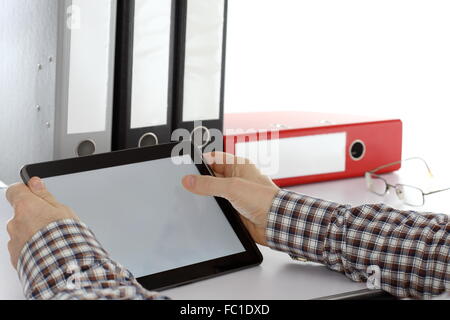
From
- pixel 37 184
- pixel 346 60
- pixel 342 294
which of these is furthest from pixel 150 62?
pixel 346 60

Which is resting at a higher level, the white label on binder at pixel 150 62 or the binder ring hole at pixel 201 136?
the white label on binder at pixel 150 62

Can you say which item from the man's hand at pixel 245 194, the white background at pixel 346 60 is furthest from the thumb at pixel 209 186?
the white background at pixel 346 60

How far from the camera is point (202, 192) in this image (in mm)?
732

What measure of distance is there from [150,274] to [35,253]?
0.39 feet

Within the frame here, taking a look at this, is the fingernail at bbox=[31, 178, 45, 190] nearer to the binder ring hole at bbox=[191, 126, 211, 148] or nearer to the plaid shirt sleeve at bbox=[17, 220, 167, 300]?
the plaid shirt sleeve at bbox=[17, 220, 167, 300]

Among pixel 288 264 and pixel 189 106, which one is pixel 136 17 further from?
pixel 288 264

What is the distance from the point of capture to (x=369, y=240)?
692mm

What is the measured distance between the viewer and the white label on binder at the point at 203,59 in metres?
0.91

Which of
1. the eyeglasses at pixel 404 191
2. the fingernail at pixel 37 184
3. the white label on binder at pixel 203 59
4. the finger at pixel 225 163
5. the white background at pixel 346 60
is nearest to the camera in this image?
the fingernail at pixel 37 184

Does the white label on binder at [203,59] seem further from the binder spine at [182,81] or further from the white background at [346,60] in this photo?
the white background at [346,60]

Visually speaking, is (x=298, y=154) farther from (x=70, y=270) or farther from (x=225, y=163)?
(x=70, y=270)

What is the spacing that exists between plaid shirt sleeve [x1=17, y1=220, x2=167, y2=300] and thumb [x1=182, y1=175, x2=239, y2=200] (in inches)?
6.3

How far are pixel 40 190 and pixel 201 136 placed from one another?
35 cm

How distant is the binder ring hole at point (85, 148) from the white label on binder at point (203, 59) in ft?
0.44
